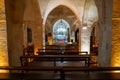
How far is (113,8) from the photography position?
5328 millimetres

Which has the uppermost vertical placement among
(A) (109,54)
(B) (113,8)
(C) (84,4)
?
(C) (84,4)

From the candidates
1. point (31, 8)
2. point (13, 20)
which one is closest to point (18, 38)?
point (13, 20)

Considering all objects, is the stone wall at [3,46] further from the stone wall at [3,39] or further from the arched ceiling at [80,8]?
the arched ceiling at [80,8]

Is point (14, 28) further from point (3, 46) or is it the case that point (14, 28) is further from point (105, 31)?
point (105, 31)

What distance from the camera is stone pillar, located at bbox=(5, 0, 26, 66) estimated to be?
5848 mm

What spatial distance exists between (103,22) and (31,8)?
6.53 meters

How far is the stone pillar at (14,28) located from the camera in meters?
5.85

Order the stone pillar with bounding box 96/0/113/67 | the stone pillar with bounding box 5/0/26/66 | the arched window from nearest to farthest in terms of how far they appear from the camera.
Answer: the stone pillar with bounding box 96/0/113/67 → the stone pillar with bounding box 5/0/26/66 → the arched window

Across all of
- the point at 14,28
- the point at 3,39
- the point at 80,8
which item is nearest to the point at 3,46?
the point at 3,39

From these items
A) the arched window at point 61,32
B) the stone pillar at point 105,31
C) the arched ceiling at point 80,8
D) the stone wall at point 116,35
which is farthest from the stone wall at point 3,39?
the arched window at point 61,32

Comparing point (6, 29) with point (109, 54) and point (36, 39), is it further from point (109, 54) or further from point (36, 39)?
point (36, 39)

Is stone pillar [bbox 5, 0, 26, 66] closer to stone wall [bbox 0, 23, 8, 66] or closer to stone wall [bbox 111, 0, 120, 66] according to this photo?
stone wall [bbox 0, 23, 8, 66]

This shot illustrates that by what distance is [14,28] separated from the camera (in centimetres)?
641

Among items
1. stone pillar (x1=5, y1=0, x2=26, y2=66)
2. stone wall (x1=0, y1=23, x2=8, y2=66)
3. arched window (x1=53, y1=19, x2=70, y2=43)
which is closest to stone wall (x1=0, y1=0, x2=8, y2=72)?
stone wall (x1=0, y1=23, x2=8, y2=66)
